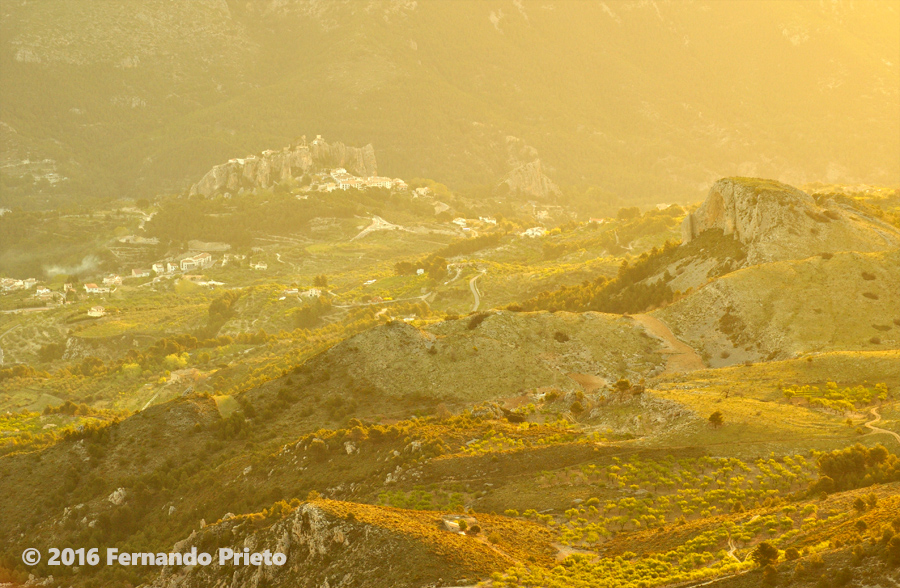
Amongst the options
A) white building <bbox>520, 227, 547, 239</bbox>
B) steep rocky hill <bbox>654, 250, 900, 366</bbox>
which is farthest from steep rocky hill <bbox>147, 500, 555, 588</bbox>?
A: white building <bbox>520, 227, 547, 239</bbox>

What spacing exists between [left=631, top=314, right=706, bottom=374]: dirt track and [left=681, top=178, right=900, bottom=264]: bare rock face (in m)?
11.6

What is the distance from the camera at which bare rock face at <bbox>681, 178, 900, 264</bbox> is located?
73.8 metres

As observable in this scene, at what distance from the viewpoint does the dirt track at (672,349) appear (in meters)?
63.1

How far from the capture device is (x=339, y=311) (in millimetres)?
122375

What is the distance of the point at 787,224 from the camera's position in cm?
7500

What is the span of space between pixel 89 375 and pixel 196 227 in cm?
8094

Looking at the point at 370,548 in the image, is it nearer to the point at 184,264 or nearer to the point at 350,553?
the point at 350,553

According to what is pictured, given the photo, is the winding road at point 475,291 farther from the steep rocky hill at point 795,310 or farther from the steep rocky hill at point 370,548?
the steep rocky hill at point 370,548

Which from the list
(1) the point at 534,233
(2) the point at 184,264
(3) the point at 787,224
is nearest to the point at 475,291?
(1) the point at 534,233

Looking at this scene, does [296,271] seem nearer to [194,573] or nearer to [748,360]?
[748,360]

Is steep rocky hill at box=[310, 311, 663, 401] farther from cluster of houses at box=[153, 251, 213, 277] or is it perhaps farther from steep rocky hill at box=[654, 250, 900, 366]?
cluster of houses at box=[153, 251, 213, 277]

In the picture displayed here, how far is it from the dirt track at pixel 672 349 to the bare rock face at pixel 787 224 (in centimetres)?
1161

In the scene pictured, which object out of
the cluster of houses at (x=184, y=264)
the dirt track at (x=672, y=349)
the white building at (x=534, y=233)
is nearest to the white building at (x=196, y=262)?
the cluster of houses at (x=184, y=264)

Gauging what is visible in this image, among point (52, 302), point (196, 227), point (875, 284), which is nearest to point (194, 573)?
point (875, 284)
